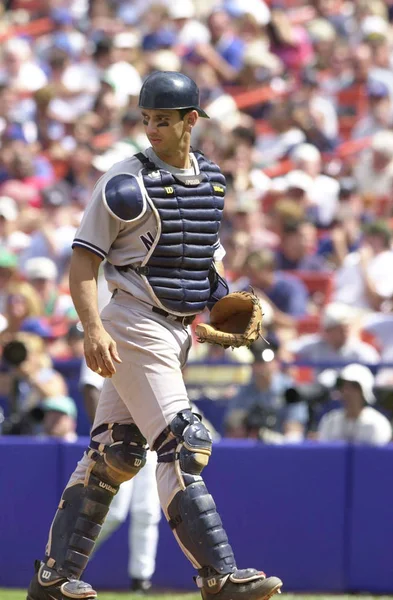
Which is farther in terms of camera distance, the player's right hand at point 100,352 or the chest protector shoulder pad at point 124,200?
the chest protector shoulder pad at point 124,200

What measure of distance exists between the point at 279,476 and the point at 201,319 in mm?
2476

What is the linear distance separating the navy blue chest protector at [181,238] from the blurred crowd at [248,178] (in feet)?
3.23

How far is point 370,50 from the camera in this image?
45.8ft

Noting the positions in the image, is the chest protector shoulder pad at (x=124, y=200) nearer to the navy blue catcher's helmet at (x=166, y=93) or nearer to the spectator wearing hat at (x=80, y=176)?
the navy blue catcher's helmet at (x=166, y=93)

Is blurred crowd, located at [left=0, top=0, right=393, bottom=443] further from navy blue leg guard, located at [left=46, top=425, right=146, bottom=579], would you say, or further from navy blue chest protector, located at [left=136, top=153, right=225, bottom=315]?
navy blue leg guard, located at [left=46, top=425, right=146, bottom=579]

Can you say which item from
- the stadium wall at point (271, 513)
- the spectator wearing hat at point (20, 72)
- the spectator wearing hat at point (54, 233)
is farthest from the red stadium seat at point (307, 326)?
the spectator wearing hat at point (20, 72)

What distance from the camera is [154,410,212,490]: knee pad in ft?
15.8

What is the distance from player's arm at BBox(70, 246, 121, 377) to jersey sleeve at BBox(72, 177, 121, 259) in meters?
0.03

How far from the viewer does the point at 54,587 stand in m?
5.05

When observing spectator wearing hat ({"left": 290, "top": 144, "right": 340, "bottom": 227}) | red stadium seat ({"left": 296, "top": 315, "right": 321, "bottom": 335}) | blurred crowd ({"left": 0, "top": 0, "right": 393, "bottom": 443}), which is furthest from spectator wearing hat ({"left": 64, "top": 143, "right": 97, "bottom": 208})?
red stadium seat ({"left": 296, "top": 315, "right": 321, "bottom": 335})

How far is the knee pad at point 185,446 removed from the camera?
189 inches

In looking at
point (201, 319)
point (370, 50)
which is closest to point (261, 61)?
point (370, 50)

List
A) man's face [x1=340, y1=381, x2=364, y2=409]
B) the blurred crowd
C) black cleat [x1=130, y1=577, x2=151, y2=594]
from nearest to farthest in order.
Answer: black cleat [x1=130, y1=577, x2=151, y2=594], man's face [x1=340, y1=381, x2=364, y2=409], the blurred crowd

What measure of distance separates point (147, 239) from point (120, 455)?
0.83m
